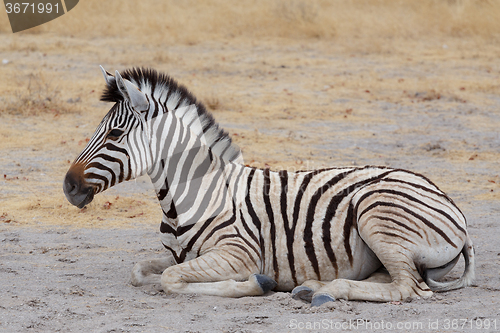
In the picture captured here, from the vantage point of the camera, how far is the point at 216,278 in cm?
427

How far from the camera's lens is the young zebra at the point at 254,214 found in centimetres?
425

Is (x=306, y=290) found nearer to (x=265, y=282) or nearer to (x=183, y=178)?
(x=265, y=282)

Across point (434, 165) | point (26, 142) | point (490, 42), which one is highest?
point (490, 42)

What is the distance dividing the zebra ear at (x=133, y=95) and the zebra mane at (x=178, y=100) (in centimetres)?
9

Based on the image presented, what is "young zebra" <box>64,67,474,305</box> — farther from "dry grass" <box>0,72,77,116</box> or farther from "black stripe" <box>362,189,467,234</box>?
"dry grass" <box>0,72,77,116</box>

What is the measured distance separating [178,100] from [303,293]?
1.73 meters

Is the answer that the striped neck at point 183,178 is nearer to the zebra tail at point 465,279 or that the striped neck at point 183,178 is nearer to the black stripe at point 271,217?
the black stripe at point 271,217

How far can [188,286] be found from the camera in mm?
4262

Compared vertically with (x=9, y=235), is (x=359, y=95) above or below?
above

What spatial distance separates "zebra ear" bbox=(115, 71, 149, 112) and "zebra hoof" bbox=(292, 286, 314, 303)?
1.73 meters

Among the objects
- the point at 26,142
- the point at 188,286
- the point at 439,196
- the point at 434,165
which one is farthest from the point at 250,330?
the point at 26,142

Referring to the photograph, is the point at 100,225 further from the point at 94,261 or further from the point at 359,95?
the point at 359,95

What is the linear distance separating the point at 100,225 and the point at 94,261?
1191 mm

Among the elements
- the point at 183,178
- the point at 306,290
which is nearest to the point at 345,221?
the point at 306,290
